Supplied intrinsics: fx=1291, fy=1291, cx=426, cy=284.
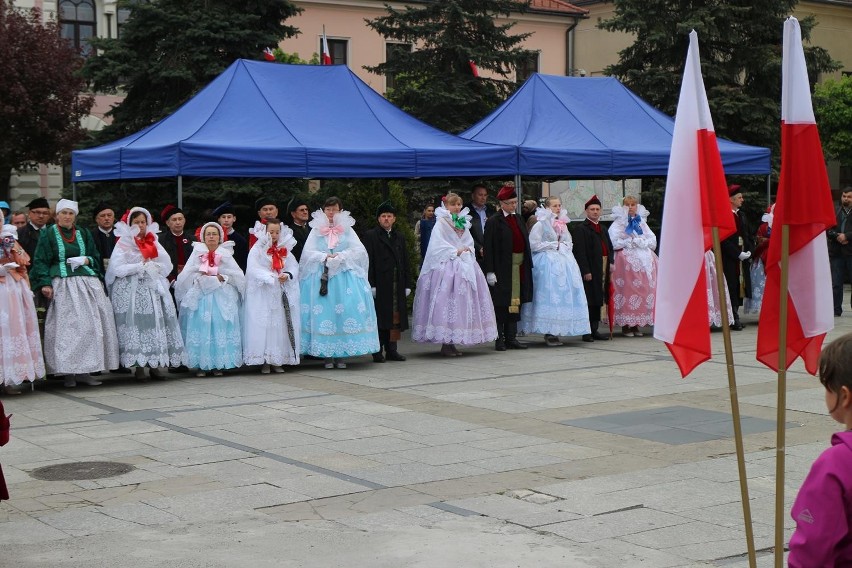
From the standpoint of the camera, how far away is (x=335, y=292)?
1347cm

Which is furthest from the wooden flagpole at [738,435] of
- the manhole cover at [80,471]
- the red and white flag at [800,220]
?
the manhole cover at [80,471]

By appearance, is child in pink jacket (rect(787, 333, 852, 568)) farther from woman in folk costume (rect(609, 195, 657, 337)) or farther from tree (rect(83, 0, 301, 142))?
tree (rect(83, 0, 301, 142))

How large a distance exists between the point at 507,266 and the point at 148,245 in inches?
173

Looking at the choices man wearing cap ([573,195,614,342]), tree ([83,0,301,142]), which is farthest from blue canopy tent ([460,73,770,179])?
tree ([83,0,301,142])

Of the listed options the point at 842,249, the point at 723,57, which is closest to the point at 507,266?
the point at 842,249

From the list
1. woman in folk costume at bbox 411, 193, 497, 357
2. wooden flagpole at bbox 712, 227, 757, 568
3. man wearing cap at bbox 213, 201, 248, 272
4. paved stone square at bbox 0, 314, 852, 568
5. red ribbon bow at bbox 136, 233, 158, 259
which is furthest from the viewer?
woman in folk costume at bbox 411, 193, 497, 357

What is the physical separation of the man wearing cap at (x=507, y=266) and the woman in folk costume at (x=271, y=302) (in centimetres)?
272

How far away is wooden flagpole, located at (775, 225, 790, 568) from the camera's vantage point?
14.3 ft

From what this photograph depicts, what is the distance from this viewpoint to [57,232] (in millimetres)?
12148

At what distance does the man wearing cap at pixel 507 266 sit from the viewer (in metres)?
15.1

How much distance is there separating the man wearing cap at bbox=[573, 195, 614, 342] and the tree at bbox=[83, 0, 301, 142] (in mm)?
9936

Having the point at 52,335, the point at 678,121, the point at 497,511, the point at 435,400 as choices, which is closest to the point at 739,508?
the point at 497,511

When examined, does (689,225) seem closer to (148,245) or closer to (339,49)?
(148,245)

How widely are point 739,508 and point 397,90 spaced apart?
21893 mm
